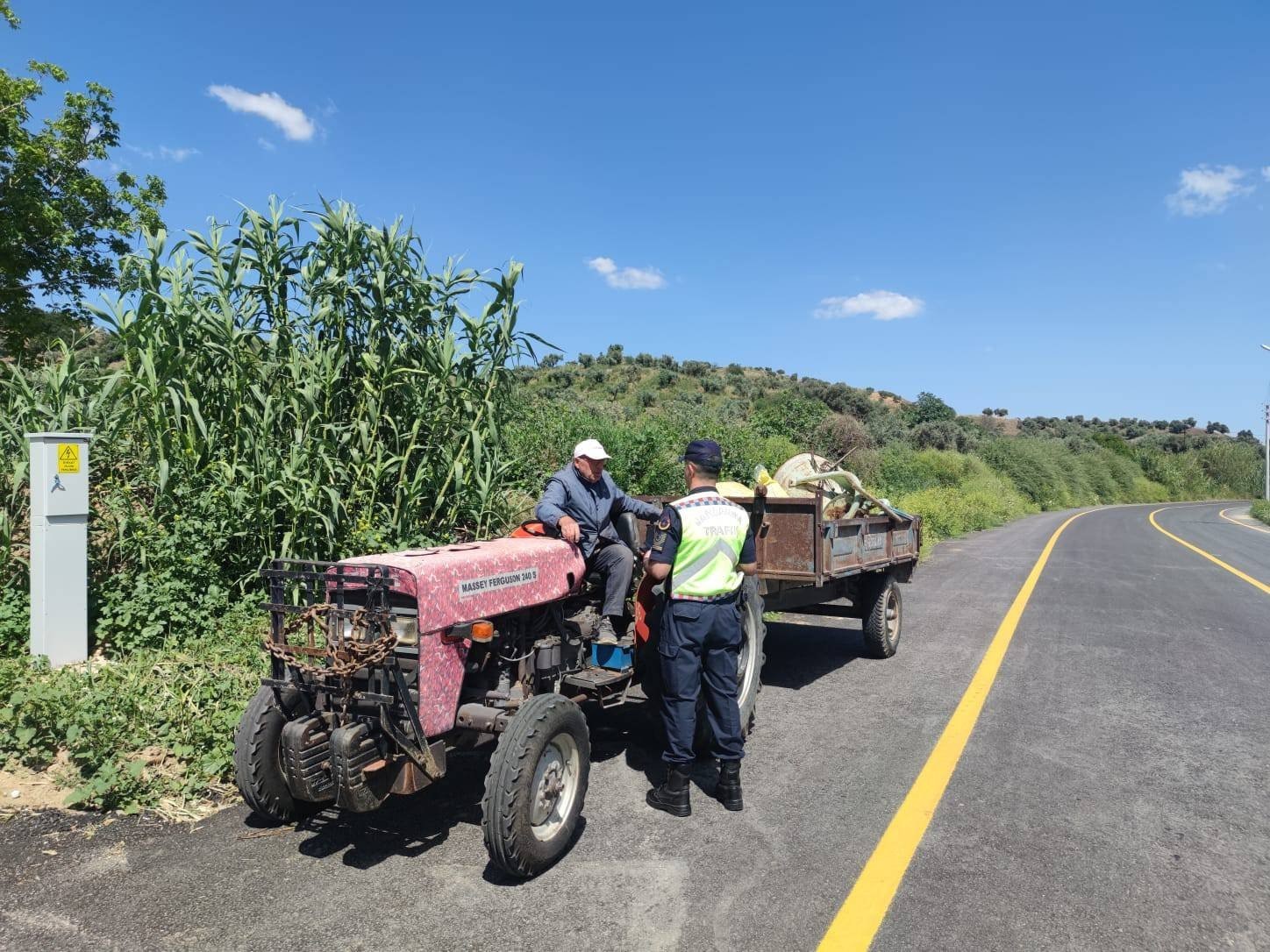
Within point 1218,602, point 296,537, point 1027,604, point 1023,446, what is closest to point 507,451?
point 296,537

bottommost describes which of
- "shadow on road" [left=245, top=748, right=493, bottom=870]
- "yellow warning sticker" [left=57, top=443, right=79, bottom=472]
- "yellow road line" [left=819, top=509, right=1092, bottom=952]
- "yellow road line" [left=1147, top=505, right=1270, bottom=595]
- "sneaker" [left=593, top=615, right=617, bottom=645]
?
"shadow on road" [left=245, top=748, right=493, bottom=870]

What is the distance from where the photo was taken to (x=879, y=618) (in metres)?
7.52

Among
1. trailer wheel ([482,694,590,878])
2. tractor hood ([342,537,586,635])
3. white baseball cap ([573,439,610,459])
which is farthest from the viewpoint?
white baseball cap ([573,439,610,459])

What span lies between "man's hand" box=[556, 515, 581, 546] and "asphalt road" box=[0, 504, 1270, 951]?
1382mm

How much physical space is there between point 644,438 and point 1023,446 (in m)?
41.8

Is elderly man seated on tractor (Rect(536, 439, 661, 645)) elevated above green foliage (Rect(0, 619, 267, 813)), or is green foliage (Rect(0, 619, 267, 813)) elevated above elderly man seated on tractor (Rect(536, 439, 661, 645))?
elderly man seated on tractor (Rect(536, 439, 661, 645))

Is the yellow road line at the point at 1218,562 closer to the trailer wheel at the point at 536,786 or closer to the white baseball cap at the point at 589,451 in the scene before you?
the white baseball cap at the point at 589,451

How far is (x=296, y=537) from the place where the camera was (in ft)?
19.9

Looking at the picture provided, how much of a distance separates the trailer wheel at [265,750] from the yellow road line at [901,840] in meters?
2.38

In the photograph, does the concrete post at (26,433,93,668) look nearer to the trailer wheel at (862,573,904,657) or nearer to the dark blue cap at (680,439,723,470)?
the dark blue cap at (680,439,723,470)

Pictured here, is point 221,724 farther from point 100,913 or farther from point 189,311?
point 189,311

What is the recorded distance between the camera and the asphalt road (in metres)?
3.08

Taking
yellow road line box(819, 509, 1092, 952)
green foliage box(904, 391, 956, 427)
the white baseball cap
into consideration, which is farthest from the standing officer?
green foliage box(904, 391, 956, 427)

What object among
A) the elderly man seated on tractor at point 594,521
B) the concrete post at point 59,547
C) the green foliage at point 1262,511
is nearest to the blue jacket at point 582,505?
the elderly man seated on tractor at point 594,521
